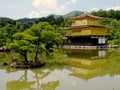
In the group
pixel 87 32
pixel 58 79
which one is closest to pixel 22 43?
pixel 58 79

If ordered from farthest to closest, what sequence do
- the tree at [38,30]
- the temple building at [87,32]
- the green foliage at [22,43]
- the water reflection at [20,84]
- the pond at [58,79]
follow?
the temple building at [87,32] < the tree at [38,30] < the green foliage at [22,43] < the water reflection at [20,84] < the pond at [58,79]

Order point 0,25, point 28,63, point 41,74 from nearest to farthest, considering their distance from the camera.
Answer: point 41,74 < point 28,63 < point 0,25

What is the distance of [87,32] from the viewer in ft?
147

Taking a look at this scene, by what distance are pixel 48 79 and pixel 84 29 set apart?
100 feet

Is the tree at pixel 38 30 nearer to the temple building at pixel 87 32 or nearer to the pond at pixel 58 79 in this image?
the pond at pixel 58 79

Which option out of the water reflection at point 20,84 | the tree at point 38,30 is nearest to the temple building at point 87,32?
the tree at point 38,30

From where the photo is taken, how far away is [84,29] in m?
45.5

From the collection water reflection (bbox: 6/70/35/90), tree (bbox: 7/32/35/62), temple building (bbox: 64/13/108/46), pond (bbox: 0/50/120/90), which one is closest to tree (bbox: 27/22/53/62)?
tree (bbox: 7/32/35/62)

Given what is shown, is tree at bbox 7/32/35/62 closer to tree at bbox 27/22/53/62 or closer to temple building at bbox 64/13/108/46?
tree at bbox 27/22/53/62

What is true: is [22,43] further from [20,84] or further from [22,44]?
[20,84]

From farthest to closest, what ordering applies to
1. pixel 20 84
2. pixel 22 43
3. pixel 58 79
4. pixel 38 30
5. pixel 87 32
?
pixel 87 32 < pixel 38 30 < pixel 22 43 < pixel 58 79 < pixel 20 84

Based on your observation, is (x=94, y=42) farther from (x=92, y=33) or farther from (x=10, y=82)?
(x=10, y=82)

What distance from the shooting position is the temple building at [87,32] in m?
44.4

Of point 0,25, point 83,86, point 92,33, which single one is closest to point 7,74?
point 83,86
